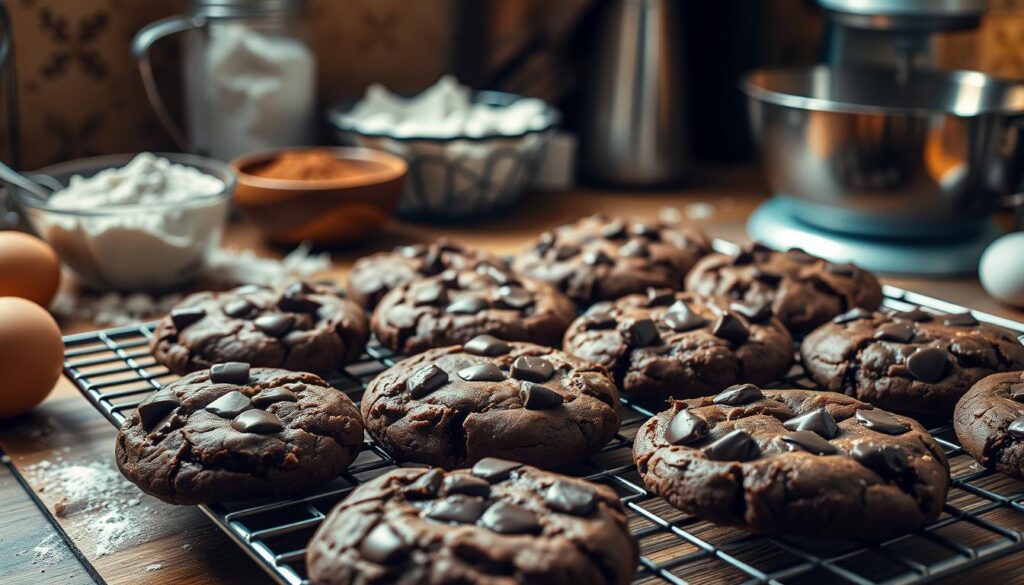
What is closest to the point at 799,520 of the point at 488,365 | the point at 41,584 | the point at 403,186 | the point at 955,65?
the point at 488,365

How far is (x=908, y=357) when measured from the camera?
1267mm

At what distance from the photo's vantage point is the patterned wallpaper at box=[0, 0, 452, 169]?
6.82 ft

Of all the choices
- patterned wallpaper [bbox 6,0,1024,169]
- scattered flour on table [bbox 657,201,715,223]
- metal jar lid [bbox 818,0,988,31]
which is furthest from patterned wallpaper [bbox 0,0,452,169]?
metal jar lid [bbox 818,0,988,31]

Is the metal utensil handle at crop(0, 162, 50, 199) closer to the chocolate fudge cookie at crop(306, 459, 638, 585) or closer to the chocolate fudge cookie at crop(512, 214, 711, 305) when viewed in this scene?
the chocolate fudge cookie at crop(512, 214, 711, 305)

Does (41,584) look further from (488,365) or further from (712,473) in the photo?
(712,473)

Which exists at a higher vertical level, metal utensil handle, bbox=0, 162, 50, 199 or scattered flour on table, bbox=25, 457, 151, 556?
metal utensil handle, bbox=0, 162, 50, 199

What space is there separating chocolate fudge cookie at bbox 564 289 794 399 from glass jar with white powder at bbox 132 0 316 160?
1010 millimetres

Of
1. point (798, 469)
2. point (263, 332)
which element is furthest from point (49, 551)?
point (798, 469)

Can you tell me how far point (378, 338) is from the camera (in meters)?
1.47

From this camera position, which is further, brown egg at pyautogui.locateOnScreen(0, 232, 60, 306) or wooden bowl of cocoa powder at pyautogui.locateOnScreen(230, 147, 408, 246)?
wooden bowl of cocoa powder at pyautogui.locateOnScreen(230, 147, 408, 246)

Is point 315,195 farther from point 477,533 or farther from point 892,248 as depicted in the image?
point 477,533

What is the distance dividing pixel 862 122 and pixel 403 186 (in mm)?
826

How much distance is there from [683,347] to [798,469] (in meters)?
0.37

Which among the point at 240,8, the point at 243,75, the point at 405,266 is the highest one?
the point at 240,8
